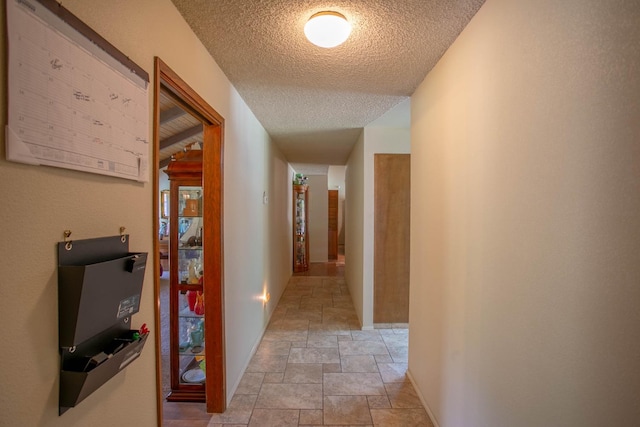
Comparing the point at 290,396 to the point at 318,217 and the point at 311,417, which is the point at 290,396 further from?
the point at 318,217

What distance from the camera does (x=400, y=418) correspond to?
6.30 feet

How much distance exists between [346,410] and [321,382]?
368 millimetres

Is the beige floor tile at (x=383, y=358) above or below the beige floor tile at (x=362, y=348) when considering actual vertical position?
below

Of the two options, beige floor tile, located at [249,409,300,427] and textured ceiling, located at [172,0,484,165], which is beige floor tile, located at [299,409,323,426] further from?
textured ceiling, located at [172,0,484,165]

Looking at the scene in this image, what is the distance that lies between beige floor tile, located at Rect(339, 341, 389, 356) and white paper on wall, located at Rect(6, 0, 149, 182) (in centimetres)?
260

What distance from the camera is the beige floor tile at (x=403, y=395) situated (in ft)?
6.75

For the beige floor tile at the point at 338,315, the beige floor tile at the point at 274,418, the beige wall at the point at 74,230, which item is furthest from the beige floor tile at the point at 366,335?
the beige wall at the point at 74,230

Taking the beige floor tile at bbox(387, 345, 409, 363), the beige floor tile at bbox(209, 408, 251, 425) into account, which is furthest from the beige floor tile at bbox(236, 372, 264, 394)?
the beige floor tile at bbox(387, 345, 409, 363)

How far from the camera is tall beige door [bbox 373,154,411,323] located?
343cm

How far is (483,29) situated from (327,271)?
579 centimetres

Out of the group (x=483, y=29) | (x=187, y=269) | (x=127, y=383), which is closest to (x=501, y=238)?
(x=483, y=29)

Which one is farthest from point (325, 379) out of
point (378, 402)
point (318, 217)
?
point (318, 217)

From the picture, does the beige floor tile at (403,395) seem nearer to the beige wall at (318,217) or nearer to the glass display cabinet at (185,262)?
the glass display cabinet at (185,262)

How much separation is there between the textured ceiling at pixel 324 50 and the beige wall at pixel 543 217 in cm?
23
